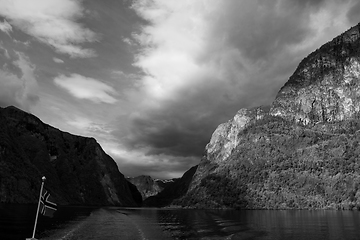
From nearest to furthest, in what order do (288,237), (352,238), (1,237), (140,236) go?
(1,237) < (352,238) < (288,237) < (140,236)

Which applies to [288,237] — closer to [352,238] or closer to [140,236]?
[352,238]

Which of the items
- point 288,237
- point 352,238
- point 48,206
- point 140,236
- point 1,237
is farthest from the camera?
point 140,236

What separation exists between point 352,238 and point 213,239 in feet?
98.7

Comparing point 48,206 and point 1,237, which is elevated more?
point 48,206

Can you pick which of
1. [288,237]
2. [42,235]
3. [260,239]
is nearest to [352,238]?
[288,237]

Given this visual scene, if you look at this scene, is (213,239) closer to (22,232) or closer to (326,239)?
(326,239)

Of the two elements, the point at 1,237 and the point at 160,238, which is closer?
the point at 1,237

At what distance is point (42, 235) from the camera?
6562 cm

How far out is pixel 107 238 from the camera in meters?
67.0

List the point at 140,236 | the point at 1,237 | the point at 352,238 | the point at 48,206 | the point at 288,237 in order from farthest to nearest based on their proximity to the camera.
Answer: the point at 140,236 < the point at 288,237 < the point at 352,238 < the point at 1,237 < the point at 48,206

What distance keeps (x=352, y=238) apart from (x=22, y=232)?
72.4 metres

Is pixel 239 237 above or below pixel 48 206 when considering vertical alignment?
below

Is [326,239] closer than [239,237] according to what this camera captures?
Yes

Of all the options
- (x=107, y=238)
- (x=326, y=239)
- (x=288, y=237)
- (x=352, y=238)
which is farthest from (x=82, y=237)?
(x=352, y=238)
